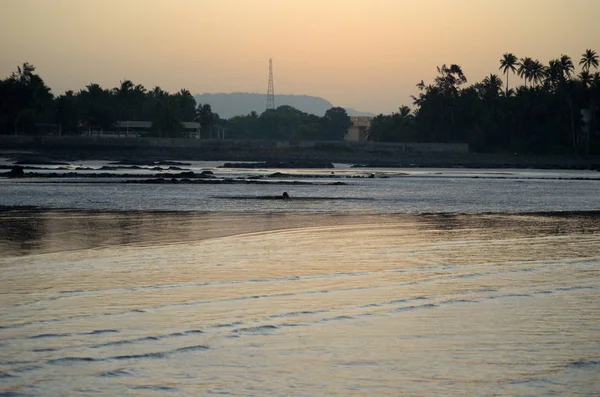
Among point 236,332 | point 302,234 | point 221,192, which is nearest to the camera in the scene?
point 236,332

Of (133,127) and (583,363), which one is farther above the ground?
(133,127)

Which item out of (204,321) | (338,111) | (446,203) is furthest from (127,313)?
(338,111)

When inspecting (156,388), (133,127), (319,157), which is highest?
(133,127)

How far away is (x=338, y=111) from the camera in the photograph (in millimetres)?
194625

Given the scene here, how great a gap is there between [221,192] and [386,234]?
21111 millimetres

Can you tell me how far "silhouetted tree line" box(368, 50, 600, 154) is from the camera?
116 metres

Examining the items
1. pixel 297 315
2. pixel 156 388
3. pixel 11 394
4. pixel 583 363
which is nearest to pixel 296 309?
pixel 297 315

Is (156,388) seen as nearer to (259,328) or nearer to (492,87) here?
(259,328)

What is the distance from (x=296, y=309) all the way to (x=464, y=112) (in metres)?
121

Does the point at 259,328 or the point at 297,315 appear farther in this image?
the point at 297,315

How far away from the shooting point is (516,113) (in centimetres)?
12131

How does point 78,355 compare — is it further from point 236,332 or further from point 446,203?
point 446,203

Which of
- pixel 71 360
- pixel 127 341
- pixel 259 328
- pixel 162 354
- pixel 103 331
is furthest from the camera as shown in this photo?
pixel 259 328

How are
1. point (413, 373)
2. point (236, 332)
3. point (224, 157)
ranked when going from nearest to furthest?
1. point (413, 373)
2. point (236, 332)
3. point (224, 157)
